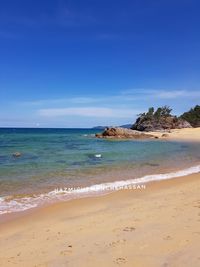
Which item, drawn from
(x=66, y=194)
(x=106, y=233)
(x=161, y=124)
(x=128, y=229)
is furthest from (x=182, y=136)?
(x=106, y=233)

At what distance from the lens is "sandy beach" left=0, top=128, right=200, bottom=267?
6301mm

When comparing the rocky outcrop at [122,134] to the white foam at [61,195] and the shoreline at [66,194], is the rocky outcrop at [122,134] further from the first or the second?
the white foam at [61,195]

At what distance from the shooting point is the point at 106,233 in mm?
7844

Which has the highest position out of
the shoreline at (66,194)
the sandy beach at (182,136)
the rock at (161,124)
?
the rock at (161,124)

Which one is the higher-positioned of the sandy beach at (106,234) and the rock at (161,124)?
the rock at (161,124)

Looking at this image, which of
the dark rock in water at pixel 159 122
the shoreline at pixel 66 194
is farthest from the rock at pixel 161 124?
the shoreline at pixel 66 194

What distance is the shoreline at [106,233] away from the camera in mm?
6328

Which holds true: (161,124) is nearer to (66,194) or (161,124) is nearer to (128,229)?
(66,194)

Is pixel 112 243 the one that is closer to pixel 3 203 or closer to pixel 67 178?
pixel 3 203

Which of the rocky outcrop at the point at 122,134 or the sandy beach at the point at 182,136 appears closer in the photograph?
the sandy beach at the point at 182,136

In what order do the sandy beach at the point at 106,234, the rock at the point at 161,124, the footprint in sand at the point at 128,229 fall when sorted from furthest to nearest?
the rock at the point at 161,124 < the footprint in sand at the point at 128,229 < the sandy beach at the point at 106,234

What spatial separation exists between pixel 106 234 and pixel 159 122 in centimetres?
11015

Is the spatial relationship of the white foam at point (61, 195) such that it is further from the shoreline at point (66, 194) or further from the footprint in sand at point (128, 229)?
the footprint in sand at point (128, 229)

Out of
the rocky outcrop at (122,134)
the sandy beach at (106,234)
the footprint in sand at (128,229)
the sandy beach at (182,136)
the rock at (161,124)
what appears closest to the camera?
the sandy beach at (106,234)
